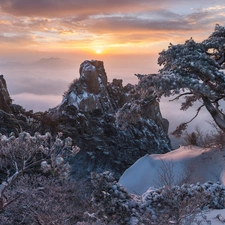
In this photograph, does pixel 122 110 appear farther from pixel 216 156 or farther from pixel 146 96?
pixel 216 156

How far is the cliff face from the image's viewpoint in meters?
37.9

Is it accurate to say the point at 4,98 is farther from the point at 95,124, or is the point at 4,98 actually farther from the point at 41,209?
the point at 41,209

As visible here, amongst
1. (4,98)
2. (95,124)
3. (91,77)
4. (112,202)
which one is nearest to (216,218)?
(112,202)

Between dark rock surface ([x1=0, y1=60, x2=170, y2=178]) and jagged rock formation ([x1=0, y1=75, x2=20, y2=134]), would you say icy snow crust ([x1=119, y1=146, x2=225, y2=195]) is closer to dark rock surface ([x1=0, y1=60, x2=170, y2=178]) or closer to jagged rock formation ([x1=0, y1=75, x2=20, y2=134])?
jagged rock formation ([x1=0, y1=75, x2=20, y2=134])

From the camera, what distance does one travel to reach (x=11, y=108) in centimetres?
4119

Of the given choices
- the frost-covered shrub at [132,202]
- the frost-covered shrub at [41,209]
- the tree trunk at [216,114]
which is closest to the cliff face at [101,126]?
the frost-covered shrub at [41,209]

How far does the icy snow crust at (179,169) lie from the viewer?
51.0ft

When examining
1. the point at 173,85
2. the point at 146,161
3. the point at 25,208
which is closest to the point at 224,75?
the point at 173,85

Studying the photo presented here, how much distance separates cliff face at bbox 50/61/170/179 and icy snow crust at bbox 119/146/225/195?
16.8 metres

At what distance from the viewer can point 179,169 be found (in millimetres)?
16328

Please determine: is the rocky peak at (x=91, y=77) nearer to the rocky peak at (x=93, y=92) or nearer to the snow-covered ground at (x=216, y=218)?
the rocky peak at (x=93, y=92)

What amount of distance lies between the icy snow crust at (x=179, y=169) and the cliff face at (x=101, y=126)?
16.8 metres

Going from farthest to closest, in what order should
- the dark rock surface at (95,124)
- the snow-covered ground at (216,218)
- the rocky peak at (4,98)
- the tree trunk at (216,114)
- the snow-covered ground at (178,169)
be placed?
the rocky peak at (4,98)
the dark rock surface at (95,124)
the snow-covered ground at (178,169)
the tree trunk at (216,114)
the snow-covered ground at (216,218)

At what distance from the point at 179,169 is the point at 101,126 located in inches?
1132
